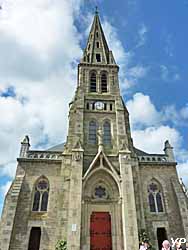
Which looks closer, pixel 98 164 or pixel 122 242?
pixel 122 242

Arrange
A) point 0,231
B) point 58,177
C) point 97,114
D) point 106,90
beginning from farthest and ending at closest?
point 106,90 → point 97,114 → point 58,177 → point 0,231

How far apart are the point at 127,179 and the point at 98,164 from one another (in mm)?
2759

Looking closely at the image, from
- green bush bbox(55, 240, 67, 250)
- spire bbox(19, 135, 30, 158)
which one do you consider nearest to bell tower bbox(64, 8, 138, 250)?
green bush bbox(55, 240, 67, 250)

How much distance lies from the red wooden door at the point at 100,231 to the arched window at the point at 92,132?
21.2 feet

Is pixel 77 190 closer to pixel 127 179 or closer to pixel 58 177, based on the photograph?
pixel 58 177

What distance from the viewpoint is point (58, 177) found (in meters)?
19.7

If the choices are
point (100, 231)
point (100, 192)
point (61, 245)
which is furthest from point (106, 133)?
point (61, 245)

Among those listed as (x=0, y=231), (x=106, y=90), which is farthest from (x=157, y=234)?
(x=106, y=90)

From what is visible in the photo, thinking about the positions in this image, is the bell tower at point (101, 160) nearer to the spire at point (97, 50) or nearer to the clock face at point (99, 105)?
the clock face at point (99, 105)

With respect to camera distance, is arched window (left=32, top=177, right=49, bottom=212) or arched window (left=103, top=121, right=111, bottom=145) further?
arched window (left=103, top=121, right=111, bottom=145)

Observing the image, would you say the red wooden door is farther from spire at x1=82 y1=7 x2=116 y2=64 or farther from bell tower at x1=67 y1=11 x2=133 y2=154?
spire at x1=82 y1=7 x2=116 y2=64

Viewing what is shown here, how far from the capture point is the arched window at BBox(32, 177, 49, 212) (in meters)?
18.5

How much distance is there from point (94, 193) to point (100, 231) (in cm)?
292

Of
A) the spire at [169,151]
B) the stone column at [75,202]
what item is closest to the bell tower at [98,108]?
the stone column at [75,202]
